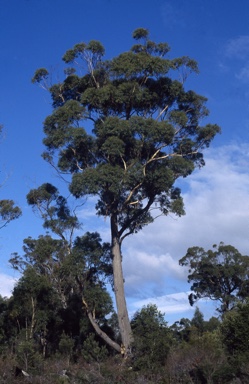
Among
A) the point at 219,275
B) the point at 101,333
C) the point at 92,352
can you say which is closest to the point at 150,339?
the point at 92,352

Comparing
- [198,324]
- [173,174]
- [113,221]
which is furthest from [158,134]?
[198,324]

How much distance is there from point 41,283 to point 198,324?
14.3 metres

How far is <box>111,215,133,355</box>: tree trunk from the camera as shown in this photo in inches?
867

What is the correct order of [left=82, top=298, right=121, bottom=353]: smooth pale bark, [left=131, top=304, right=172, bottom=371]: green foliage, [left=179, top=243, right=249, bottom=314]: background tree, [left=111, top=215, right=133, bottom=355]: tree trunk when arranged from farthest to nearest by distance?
1. [left=179, top=243, right=249, bottom=314]: background tree
2. [left=82, top=298, right=121, bottom=353]: smooth pale bark
3. [left=111, top=215, right=133, bottom=355]: tree trunk
4. [left=131, top=304, right=172, bottom=371]: green foliage

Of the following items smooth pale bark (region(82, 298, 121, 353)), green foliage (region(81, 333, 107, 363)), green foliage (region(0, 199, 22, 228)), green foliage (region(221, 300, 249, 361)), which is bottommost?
green foliage (region(221, 300, 249, 361))

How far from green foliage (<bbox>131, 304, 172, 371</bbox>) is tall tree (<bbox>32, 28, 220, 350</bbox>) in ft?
2.85

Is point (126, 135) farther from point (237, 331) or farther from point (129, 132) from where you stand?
point (237, 331)

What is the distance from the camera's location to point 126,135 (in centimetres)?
2334

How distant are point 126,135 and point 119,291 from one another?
641 centimetres

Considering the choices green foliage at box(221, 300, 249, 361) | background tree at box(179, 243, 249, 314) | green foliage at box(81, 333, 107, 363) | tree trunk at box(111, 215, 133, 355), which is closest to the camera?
green foliage at box(221, 300, 249, 361)

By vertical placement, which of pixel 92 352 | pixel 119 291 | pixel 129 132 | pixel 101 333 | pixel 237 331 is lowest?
pixel 237 331

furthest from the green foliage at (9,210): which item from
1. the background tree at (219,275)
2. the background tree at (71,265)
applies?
the background tree at (219,275)

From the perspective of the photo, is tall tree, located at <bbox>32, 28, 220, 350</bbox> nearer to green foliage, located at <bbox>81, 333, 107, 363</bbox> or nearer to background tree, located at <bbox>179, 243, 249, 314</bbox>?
green foliage, located at <bbox>81, 333, 107, 363</bbox>

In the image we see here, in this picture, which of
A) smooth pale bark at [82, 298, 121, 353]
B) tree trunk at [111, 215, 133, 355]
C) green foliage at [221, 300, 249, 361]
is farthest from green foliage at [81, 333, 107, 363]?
green foliage at [221, 300, 249, 361]
